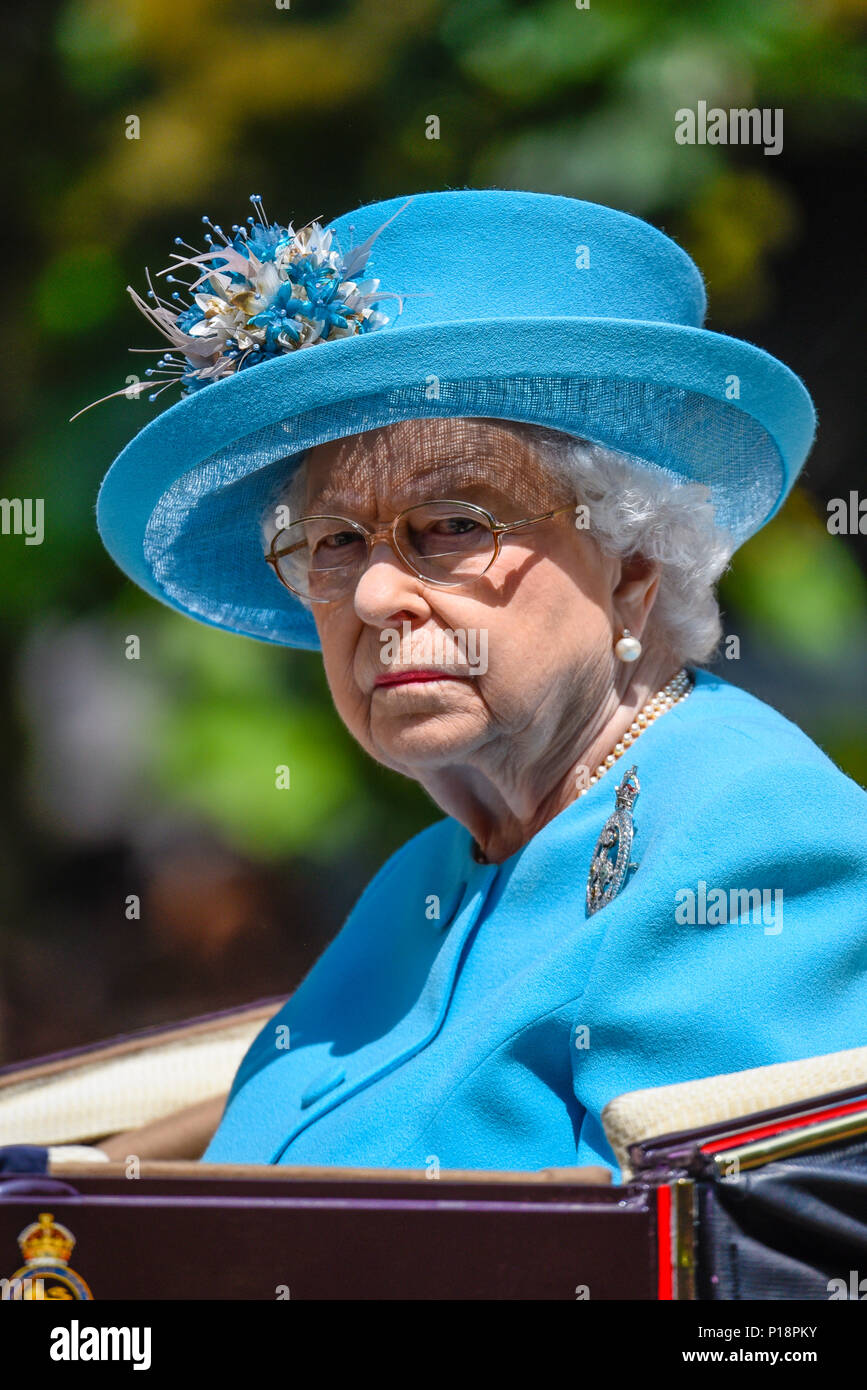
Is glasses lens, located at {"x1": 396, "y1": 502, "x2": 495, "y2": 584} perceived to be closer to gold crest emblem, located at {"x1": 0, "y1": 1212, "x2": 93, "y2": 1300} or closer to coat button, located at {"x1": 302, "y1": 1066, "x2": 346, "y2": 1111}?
coat button, located at {"x1": 302, "y1": 1066, "x2": 346, "y2": 1111}

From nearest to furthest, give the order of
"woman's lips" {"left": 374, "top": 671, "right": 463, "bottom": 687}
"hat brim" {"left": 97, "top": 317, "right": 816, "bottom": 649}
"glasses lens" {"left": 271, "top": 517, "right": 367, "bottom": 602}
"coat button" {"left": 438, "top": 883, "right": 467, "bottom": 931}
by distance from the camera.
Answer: "hat brim" {"left": 97, "top": 317, "right": 816, "bottom": 649} < "woman's lips" {"left": 374, "top": 671, "right": 463, "bottom": 687} < "glasses lens" {"left": 271, "top": 517, "right": 367, "bottom": 602} < "coat button" {"left": 438, "top": 883, "right": 467, "bottom": 931}

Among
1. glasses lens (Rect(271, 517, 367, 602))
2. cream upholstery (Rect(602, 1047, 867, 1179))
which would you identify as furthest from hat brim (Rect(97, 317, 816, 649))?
cream upholstery (Rect(602, 1047, 867, 1179))

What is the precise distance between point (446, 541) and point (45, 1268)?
99cm

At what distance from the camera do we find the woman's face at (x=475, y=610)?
5.78ft

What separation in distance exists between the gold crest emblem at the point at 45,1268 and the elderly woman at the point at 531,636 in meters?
0.44

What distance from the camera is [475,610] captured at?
1.76 meters

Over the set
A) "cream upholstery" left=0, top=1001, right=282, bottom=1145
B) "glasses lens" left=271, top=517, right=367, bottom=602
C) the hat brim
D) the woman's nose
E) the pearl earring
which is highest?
the hat brim

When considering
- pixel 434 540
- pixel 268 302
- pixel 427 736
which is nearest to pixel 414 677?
pixel 427 736

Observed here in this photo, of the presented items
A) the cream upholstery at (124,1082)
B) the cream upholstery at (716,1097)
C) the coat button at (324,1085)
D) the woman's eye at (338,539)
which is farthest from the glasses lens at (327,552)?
the cream upholstery at (124,1082)

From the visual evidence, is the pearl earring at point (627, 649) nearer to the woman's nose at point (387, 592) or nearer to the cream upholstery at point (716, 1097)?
the woman's nose at point (387, 592)

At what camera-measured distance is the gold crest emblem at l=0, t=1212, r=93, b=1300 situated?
1.36 m

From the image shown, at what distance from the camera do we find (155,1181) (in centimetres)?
136

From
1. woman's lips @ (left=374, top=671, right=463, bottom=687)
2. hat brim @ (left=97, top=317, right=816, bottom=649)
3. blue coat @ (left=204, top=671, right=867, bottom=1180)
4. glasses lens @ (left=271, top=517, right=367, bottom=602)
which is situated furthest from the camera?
glasses lens @ (left=271, top=517, right=367, bottom=602)

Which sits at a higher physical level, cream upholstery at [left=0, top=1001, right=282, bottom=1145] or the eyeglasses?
the eyeglasses
